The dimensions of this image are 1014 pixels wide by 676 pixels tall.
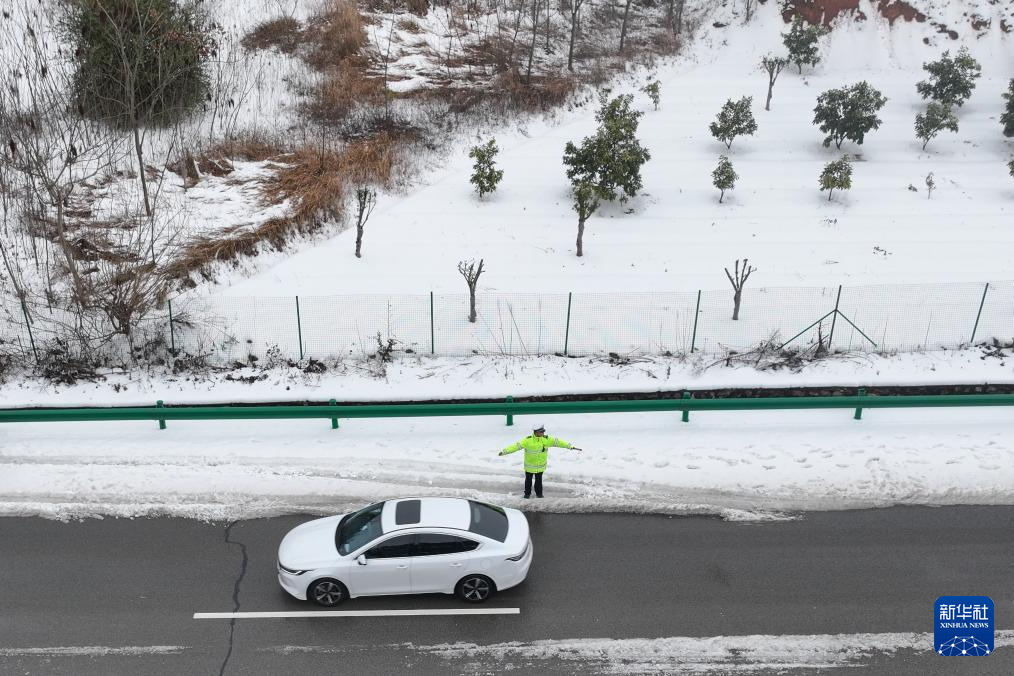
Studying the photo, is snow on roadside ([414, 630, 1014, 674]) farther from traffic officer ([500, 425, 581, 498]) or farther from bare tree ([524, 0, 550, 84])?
bare tree ([524, 0, 550, 84])

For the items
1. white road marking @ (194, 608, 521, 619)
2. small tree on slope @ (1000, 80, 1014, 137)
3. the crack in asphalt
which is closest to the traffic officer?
white road marking @ (194, 608, 521, 619)

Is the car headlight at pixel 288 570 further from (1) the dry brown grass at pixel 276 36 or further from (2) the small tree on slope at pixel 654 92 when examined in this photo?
(1) the dry brown grass at pixel 276 36

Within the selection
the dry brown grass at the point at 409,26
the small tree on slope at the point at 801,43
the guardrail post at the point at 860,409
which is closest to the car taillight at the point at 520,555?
→ the guardrail post at the point at 860,409

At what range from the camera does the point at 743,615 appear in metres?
10.0

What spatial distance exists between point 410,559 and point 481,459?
4104 millimetres

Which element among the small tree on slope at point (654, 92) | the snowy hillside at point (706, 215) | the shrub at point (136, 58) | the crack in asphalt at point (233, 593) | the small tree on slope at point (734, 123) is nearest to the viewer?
the crack in asphalt at point (233, 593)

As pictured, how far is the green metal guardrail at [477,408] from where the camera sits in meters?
14.5

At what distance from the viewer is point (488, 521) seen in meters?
10.4

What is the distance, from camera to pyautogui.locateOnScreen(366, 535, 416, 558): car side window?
9.92 meters

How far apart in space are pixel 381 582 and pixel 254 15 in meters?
33.2

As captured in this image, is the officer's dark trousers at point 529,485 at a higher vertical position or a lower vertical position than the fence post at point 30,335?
lower

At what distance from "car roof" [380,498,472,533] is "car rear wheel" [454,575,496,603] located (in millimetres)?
733

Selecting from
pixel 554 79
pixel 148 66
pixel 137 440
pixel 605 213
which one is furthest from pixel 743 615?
pixel 554 79

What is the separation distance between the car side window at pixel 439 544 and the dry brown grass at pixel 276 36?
29.9 m
